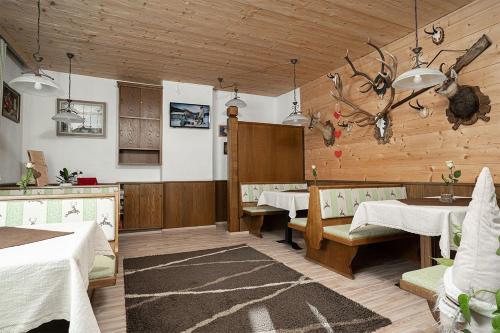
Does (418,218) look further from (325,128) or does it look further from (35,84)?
(35,84)

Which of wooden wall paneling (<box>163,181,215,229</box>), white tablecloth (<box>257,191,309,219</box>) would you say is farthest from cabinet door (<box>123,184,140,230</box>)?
white tablecloth (<box>257,191,309,219</box>)

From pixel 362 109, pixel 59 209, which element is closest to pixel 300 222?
pixel 362 109

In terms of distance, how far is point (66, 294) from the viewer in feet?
3.66

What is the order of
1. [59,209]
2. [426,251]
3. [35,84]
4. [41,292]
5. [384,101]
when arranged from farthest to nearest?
[384,101] < [35,84] < [426,251] < [59,209] < [41,292]

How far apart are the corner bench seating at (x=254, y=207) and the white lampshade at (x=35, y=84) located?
10.4 feet

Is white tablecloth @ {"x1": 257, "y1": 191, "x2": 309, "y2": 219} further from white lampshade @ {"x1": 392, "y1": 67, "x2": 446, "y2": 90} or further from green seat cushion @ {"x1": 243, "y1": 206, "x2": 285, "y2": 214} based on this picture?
white lampshade @ {"x1": 392, "y1": 67, "x2": 446, "y2": 90}

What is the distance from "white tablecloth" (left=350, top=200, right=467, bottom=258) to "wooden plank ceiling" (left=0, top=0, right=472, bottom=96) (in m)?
2.35

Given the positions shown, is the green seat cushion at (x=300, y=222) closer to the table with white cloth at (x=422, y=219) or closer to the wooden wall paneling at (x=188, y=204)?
the table with white cloth at (x=422, y=219)

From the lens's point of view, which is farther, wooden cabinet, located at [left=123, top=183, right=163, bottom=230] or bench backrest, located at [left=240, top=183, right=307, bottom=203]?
wooden cabinet, located at [left=123, top=183, right=163, bottom=230]

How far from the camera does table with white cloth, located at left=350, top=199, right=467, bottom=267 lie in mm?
2137

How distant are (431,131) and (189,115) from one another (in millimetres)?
4380

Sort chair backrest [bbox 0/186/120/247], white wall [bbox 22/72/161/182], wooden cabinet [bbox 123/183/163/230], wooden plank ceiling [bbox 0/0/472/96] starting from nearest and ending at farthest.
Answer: chair backrest [bbox 0/186/120/247] → wooden plank ceiling [bbox 0/0/472/96] → white wall [bbox 22/72/161/182] → wooden cabinet [bbox 123/183/163/230]

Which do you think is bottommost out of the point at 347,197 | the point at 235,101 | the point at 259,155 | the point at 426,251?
the point at 426,251

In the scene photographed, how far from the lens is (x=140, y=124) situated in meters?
5.64
